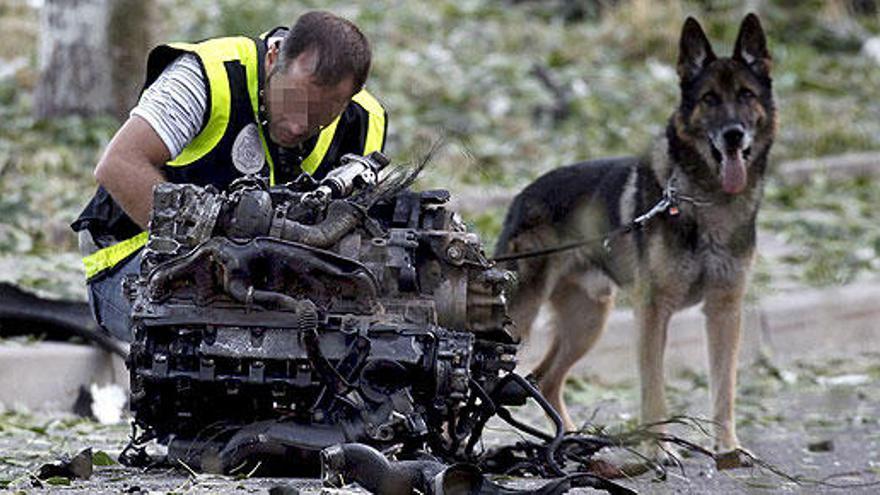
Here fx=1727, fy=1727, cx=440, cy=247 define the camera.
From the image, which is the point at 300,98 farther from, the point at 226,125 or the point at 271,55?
the point at 226,125

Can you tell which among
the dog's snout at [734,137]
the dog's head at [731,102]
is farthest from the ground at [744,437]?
the dog's snout at [734,137]

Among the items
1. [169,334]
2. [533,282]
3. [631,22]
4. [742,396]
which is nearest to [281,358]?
[169,334]

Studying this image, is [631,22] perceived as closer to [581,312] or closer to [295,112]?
[581,312]

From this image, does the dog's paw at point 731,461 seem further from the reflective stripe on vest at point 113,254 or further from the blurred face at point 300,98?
the reflective stripe on vest at point 113,254

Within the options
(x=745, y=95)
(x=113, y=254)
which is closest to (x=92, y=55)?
(x=745, y=95)

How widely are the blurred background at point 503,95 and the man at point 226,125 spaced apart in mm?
2547

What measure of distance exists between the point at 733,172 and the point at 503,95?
670 centimetres

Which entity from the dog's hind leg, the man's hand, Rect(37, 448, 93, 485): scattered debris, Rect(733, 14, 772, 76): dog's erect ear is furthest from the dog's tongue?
Rect(37, 448, 93, 485): scattered debris

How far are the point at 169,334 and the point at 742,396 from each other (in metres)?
4.81

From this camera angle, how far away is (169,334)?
4.95 metres

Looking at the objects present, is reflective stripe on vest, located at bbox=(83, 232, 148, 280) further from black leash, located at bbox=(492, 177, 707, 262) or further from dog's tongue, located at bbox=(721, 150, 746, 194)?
dog's tongue, located at bbox=(721, 150, 746, 194)

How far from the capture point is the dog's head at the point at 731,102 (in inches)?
305

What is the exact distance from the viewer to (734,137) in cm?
771

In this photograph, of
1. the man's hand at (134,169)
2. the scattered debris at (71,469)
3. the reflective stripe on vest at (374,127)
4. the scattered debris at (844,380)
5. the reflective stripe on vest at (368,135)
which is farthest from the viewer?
the scattered debris at (844,380)
